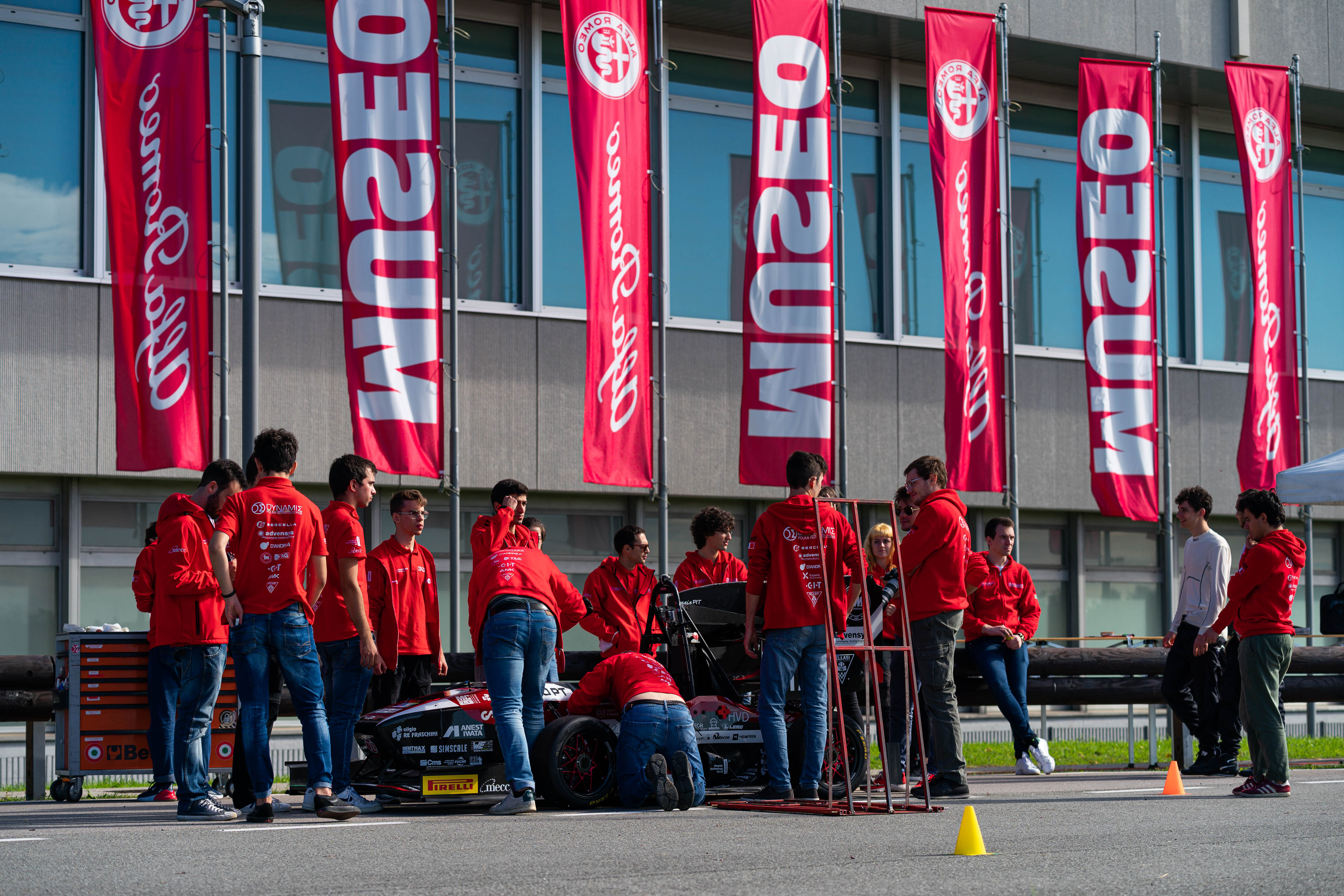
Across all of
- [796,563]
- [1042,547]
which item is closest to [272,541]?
[796,563]

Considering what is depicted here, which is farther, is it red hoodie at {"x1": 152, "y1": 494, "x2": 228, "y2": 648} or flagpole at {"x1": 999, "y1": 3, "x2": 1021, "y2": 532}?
flagpole at {"x1": 999, "y1": 3, "x2": 1021, "y2": 532}

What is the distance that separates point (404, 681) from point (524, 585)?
1868mm

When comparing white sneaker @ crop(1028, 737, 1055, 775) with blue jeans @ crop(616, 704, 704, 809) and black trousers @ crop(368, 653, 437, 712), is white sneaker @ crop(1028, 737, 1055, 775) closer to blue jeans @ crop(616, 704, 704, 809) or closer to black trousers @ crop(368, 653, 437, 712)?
blue jeans @ crop(616, 704, 704, 809)

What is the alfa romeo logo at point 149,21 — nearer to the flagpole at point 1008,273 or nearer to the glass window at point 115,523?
the glass window at point 115,523

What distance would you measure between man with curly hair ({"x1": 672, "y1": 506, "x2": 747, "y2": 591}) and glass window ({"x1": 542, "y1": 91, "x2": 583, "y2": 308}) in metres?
7.13

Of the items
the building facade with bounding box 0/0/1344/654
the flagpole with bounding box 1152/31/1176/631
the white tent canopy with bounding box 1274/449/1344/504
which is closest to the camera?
the white tent canopy with bounding box 1274/449/1344/504

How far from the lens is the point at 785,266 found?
52.2 feet

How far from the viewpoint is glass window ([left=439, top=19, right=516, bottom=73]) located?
1844 centimetres

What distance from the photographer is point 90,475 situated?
16422 millimetres

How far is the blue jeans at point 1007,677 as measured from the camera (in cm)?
1213

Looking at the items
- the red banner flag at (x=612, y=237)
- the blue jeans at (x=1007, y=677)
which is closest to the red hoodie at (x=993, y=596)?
the blue jeans at (x=1007, y=677)

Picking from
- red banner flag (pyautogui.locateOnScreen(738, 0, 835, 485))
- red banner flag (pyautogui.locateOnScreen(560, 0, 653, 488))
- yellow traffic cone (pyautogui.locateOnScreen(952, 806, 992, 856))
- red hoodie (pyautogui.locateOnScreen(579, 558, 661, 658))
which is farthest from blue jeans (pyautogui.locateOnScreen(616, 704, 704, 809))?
red banner flag (pyautogui.locateOnScreen(738, 0, 835, 485))

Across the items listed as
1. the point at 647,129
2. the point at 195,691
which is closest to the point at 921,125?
the point at 647,129

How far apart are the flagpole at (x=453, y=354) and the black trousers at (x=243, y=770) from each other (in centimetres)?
652
